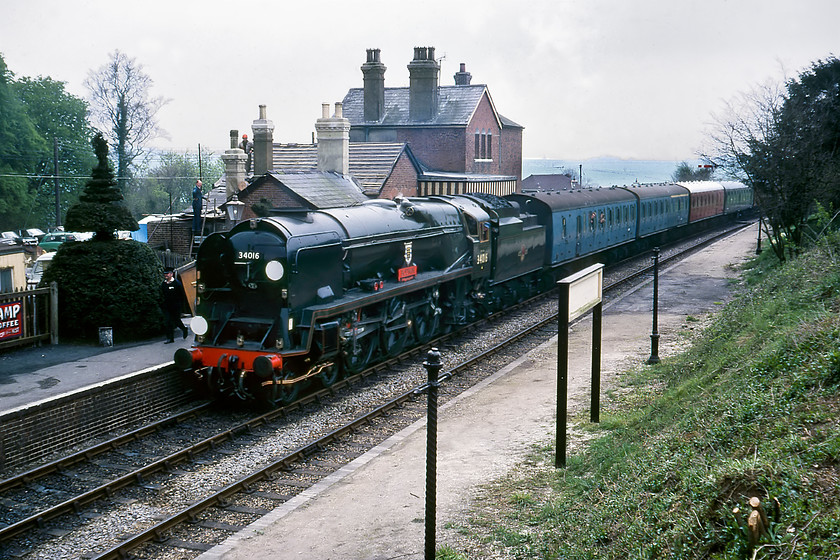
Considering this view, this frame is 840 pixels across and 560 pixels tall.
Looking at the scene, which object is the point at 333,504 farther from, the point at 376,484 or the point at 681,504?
the point at 681,504

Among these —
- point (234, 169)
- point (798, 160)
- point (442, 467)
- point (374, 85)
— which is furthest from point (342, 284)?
point (374, 85)

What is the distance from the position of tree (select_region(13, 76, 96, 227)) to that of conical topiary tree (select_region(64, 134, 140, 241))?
3951cm

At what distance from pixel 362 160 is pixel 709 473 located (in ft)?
85.1

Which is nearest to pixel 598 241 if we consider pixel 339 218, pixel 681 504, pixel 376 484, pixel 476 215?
pixel 476 215

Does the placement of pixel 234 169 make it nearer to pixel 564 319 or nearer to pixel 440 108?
pixel 440 108

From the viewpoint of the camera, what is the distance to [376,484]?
374 inches

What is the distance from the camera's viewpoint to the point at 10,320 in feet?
50.0

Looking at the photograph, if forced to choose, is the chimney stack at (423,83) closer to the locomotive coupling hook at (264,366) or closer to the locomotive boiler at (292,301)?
the locomotive boiler at (292,301)

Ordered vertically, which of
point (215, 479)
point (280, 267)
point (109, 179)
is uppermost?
point (109, 179)

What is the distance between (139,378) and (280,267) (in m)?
2.86

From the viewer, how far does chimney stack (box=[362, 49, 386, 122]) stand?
41.3 m

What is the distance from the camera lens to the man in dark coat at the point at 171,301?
15.8 m

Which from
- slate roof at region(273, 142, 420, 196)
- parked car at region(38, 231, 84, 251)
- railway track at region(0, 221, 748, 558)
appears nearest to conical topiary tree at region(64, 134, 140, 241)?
railway track at region(0, 221, 748, 558)

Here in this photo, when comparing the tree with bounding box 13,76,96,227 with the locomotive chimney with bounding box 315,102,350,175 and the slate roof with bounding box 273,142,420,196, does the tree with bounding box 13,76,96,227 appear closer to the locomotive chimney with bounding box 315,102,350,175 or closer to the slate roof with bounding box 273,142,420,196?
the slate roof with bounding box 273,142,420,196
